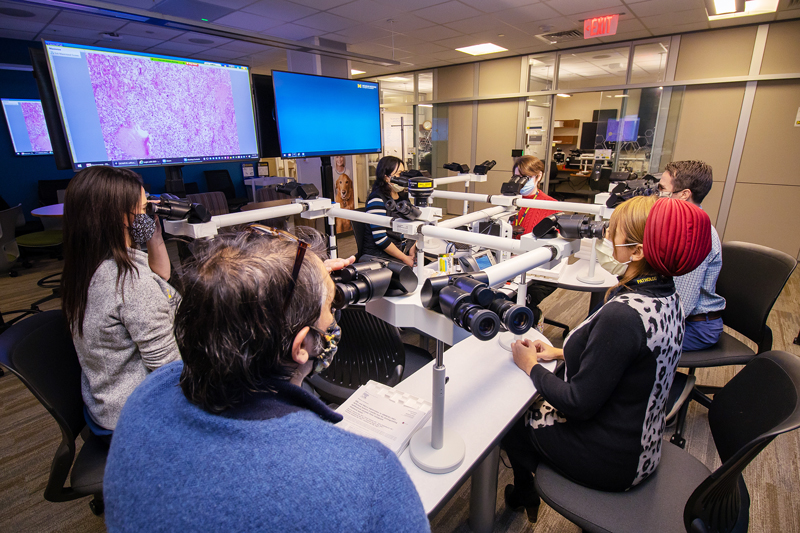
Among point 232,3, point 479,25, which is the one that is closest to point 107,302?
point 232,3

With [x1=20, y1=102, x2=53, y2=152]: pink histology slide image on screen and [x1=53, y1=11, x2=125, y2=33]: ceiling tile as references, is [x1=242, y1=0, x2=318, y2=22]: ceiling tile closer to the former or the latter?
[x1=53, y1=11, x2=125, y2=33]: ceiling tile

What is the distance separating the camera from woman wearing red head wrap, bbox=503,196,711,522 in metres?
0.98

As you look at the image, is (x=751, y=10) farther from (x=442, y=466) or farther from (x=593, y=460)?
(x=442, y=466)

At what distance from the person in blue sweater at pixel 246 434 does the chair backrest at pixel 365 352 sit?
0.92 meters

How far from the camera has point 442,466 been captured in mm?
902

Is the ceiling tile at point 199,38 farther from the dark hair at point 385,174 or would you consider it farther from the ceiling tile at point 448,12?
the dark hair at point 385,174

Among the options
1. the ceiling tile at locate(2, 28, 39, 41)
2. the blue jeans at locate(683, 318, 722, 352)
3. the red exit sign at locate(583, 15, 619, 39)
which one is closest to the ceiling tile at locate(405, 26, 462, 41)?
the red exit sign at locate(583, 15, 619, 39)

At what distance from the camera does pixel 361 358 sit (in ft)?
5.40

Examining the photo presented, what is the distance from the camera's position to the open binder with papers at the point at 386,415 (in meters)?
0.98

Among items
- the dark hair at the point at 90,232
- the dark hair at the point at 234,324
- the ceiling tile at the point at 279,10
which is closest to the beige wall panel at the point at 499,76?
the ceiling tile at the point at 279,10

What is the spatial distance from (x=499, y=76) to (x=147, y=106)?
6061 mm

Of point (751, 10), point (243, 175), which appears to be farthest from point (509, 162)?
point (243, 175)

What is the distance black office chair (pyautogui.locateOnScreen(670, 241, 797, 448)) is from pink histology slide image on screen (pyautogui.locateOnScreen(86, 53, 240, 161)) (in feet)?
8.20

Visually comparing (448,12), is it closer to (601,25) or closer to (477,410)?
(601,25)
